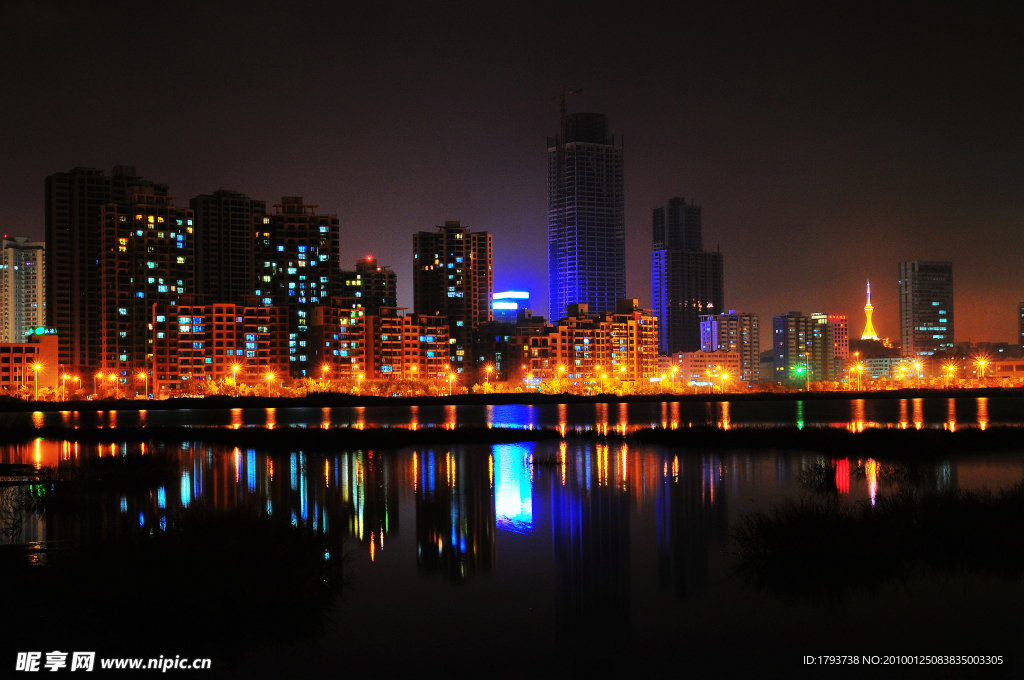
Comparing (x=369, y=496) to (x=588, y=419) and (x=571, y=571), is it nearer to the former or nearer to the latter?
(x=571, y=571)

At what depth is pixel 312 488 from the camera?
2978 centimetres

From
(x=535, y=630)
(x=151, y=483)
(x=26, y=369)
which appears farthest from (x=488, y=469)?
(x=26, y=369)

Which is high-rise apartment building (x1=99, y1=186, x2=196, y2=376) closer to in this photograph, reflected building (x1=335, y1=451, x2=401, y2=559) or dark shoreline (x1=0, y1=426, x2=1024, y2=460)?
dark shoreline (x1=0, y1=426, x2=1024, y2=460)

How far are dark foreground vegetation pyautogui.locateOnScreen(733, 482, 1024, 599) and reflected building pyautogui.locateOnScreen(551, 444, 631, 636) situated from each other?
113 inches

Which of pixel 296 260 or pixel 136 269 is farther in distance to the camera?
pixel 296 260

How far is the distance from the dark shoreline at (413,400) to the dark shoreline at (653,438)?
6687 cm

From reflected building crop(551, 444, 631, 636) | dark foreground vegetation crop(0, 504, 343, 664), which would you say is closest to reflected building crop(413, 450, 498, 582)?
reflected building crop(551, 444, 631, 636)

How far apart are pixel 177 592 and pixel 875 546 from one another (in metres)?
13.4

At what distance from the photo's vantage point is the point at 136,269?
550ft

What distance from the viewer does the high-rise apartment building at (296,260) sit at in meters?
188

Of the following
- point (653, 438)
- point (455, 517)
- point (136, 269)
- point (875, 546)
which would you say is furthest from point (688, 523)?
point (136, 269)

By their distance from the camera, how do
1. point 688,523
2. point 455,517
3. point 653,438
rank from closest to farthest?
point 688,523 → point 455,517 → point 653,438

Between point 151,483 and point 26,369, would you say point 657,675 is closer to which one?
point 151,483

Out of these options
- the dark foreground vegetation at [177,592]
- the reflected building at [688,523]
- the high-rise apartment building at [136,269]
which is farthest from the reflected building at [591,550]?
the high-rise apartment building at [136,269]
